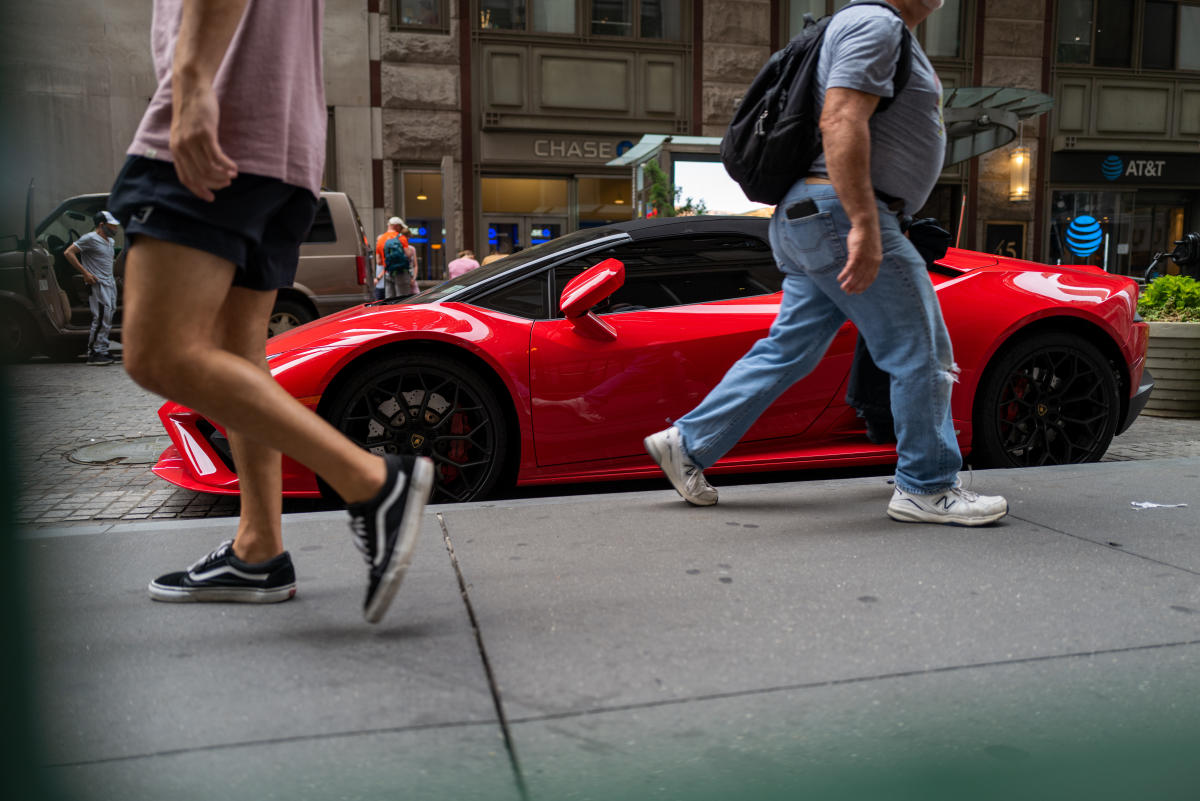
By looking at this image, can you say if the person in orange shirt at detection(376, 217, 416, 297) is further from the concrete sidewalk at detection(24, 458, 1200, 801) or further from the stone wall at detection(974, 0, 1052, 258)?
the stone wall at detection(974, 0, 1052, 258)

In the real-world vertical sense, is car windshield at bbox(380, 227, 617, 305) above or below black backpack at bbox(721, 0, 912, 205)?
below

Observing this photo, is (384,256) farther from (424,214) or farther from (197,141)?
(197,141)

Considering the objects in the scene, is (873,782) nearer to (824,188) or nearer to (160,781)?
(160,781)

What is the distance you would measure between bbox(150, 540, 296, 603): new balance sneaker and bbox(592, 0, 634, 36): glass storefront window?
1831 cm

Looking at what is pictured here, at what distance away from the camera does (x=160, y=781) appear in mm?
1623

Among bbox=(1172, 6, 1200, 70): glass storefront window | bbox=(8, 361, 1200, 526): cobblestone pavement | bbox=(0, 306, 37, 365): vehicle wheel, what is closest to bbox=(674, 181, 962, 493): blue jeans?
bbox=(8, 361, 1200, 526): cobblestone pavement

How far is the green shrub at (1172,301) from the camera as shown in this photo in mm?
6711

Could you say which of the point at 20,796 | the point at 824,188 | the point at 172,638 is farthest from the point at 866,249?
the point at 20,796

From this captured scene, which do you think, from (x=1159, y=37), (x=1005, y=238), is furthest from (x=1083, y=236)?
(x=1159, y=37)

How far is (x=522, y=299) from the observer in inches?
160

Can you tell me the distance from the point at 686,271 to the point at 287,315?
7.52m


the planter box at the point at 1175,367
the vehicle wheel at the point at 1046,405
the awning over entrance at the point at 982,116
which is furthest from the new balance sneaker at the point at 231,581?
the awning over entrance at the point at 982,116

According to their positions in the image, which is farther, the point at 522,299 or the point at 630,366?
the point at 522,299

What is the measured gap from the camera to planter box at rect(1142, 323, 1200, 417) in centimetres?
650
